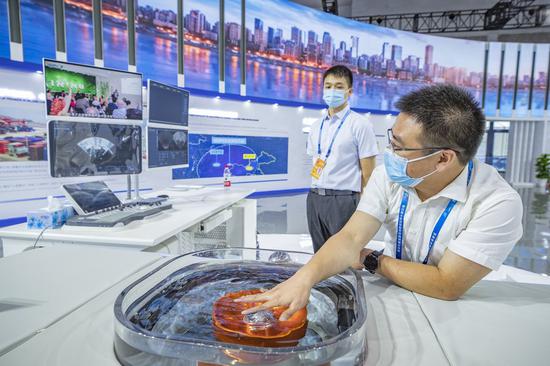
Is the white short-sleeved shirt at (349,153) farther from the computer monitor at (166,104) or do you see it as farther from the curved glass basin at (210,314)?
the curved glass basin at (210,314)

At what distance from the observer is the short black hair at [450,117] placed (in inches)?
38.7

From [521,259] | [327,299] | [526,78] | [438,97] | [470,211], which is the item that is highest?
[526,78]

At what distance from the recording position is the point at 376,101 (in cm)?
845

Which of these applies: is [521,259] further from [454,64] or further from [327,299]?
[454,64]

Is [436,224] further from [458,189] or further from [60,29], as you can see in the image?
[60,29]

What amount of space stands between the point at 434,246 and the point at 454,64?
31.1ft

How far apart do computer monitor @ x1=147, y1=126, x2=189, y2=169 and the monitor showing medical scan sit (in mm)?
370

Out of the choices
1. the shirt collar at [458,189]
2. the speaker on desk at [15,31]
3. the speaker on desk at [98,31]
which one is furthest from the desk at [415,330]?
the speaker on desk at [98,31]

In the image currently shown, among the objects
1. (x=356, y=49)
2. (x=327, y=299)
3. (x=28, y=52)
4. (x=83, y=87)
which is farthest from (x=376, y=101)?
(x=327, y=299)

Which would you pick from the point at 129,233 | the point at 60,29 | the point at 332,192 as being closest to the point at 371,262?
the point at 129,233

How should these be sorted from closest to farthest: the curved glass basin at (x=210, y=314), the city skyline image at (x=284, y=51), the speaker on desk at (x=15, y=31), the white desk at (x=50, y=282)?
the curved glass basin at (x=210, y=314), the white desk at (x=50, y=282), the speaker on desk at (x=15, y=31), the city skyline image at (x=284, y=51)

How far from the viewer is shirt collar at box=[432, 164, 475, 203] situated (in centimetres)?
99

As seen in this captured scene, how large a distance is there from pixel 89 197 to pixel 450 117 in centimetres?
157

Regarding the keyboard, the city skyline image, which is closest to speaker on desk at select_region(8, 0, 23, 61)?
the city skyline image
